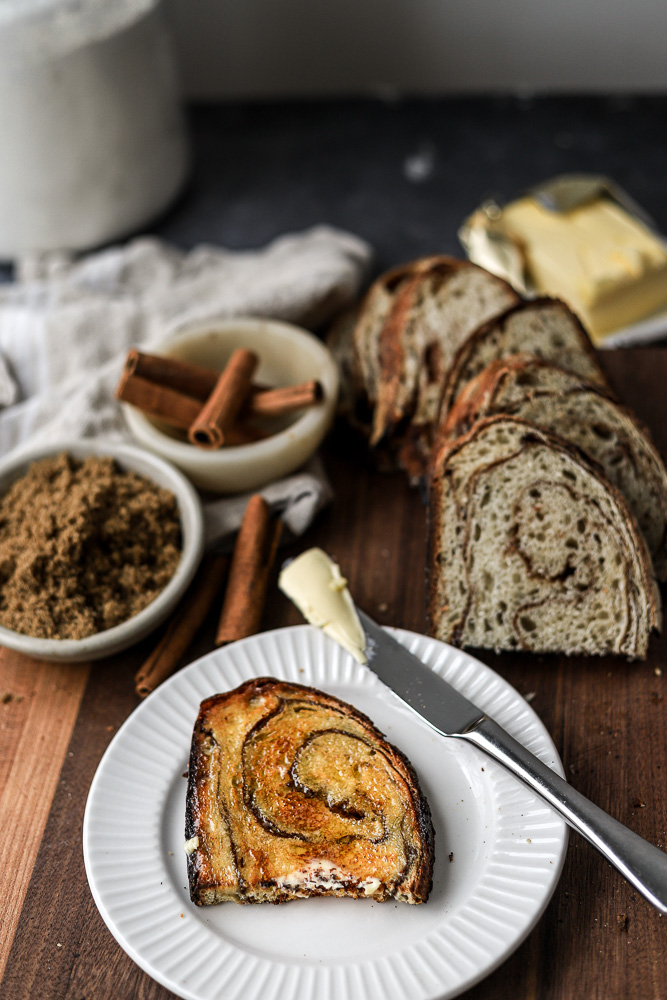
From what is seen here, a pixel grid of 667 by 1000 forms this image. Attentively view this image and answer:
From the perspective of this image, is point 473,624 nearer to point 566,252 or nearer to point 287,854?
point 287,854

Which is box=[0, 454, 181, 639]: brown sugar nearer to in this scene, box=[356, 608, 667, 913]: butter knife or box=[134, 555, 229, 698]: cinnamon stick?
box=[134, 555, 229, 698]: cinnamon stick

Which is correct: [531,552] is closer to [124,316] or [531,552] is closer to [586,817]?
[586,817]

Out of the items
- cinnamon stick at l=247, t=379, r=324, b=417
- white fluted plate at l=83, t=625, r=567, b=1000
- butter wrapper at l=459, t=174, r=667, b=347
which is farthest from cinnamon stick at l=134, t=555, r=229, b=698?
butter wrapper at l=459, t=174, r=667, b=347

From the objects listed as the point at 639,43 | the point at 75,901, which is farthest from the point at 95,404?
the point at 639,43

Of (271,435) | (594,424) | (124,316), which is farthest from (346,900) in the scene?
(124,316)

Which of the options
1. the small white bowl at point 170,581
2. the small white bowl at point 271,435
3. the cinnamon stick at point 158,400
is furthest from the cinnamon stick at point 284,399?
the small white bowl at point 170,581

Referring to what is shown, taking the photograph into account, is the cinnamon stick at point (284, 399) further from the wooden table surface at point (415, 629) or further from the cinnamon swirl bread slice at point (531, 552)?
the cinnamon swirl bread slice at point (531, 552)
